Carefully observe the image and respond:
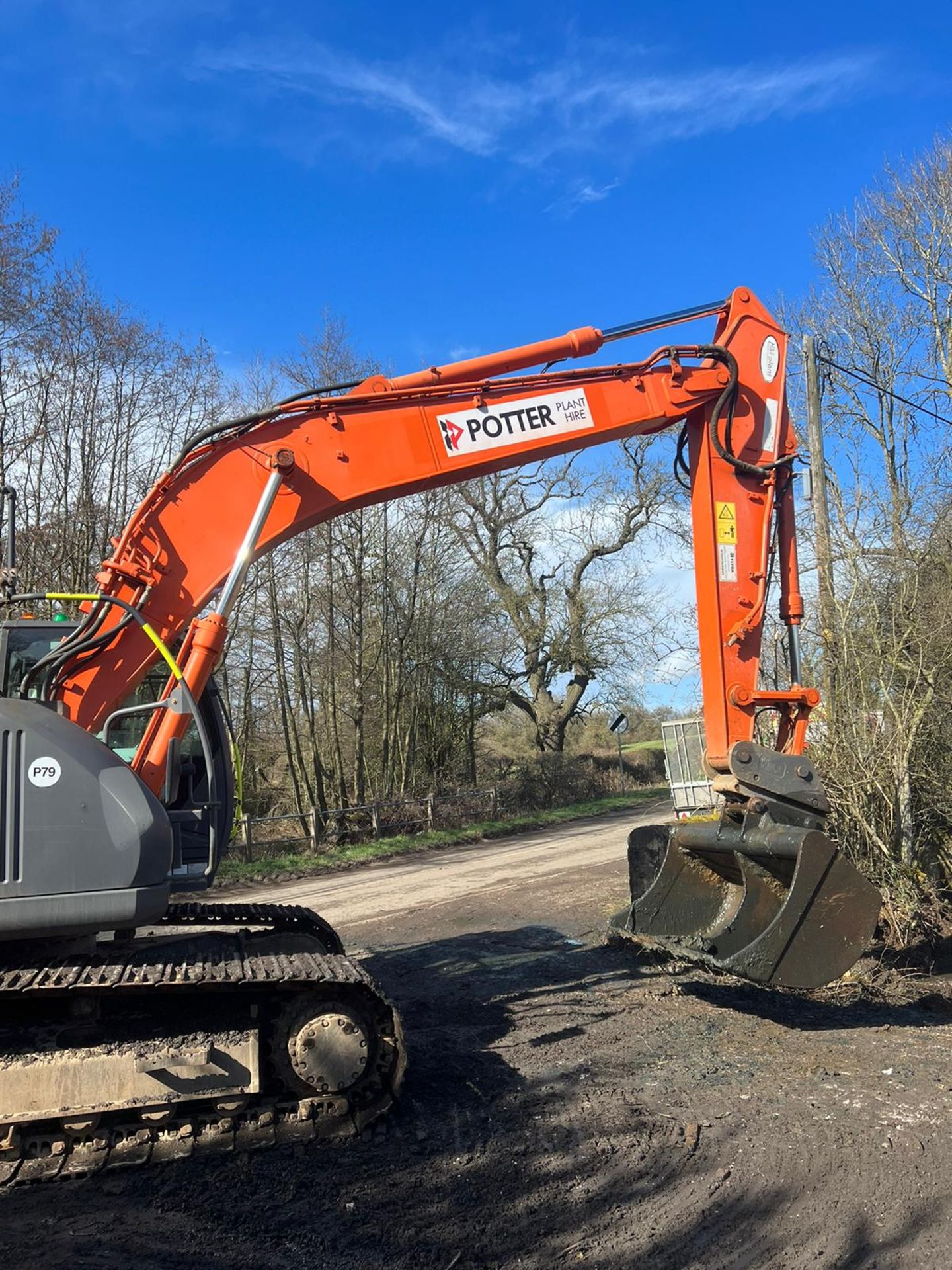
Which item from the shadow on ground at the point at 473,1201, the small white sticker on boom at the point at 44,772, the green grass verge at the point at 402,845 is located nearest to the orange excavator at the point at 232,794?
the small white sticker on boom at the point at 44,772

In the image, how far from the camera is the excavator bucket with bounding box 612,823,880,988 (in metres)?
5.02

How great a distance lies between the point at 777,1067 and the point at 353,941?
188 inches

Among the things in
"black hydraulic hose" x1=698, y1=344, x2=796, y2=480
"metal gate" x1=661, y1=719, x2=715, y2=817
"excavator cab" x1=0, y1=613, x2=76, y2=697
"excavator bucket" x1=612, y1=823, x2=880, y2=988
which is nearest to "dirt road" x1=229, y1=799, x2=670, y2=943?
"metal gate" x1=661, y1=719, x2=715, y2=817

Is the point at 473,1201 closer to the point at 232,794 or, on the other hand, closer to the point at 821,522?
the point at 232,794

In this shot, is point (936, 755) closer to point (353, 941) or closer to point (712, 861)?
point (712, 861)

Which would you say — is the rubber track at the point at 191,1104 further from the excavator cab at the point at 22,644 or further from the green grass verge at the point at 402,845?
the green grass verge at the point at 402,845

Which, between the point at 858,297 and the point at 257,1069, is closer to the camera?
the point at 257,1069

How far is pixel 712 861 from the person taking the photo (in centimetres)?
622

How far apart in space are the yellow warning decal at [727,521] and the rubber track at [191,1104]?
10.8ft

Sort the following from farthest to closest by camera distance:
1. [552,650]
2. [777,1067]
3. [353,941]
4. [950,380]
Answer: [552,650]
[950,380]
[353,941]
[777,1067]

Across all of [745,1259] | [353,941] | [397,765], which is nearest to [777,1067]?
[745,1259]

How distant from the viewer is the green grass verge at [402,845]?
50.1ft

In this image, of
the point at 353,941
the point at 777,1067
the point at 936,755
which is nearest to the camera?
the point at 777,1067

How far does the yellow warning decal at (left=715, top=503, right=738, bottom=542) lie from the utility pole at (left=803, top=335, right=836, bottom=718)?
3190mm
